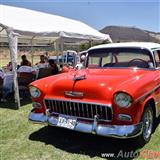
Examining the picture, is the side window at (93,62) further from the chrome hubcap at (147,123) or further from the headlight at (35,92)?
the chrome hubcap at (147,123)

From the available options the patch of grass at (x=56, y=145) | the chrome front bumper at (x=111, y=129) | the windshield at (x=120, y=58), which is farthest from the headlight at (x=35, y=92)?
the windshield at (x=120, y=58)

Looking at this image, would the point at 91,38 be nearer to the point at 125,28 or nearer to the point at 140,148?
the point at 140,148

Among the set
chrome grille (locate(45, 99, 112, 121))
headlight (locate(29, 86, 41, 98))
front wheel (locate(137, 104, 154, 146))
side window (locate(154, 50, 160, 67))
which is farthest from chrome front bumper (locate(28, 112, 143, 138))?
side window (locate(154, 50, 160, 67))

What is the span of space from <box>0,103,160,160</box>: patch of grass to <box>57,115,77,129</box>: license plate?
16.2 inches

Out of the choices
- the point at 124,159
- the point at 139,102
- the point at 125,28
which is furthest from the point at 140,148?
the point at 125,28

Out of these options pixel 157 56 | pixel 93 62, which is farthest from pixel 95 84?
pixel 157 56

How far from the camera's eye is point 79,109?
188 inches

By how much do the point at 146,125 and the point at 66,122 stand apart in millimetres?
1364

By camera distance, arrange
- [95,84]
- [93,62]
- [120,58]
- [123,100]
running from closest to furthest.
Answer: [123,100]
[95,84]
[120,58]
[93,62]

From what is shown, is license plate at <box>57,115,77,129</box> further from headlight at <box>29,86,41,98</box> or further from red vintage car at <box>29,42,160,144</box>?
headlight at <box>29,86,41,98</box>

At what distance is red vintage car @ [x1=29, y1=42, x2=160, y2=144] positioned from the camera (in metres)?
4.41

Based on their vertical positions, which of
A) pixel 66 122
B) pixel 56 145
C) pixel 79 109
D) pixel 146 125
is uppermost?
pixel 79 109

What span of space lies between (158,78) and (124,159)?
178cm

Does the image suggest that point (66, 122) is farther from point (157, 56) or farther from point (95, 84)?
point (157, 56)
